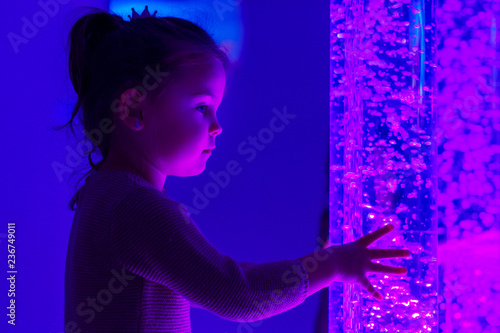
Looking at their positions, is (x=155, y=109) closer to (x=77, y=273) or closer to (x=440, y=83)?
(x=77, y=273)

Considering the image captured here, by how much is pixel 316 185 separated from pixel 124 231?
22.0 inches

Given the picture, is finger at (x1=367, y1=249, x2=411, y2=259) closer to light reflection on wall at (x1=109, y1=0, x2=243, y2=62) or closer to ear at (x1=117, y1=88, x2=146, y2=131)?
ear at (x1=117, y1=88, x2=146, y2=131)

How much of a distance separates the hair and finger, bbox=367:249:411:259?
35cm

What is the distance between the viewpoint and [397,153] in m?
0.62

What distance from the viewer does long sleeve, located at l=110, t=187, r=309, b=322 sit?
1.71 feet

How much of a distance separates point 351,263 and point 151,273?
259mm
